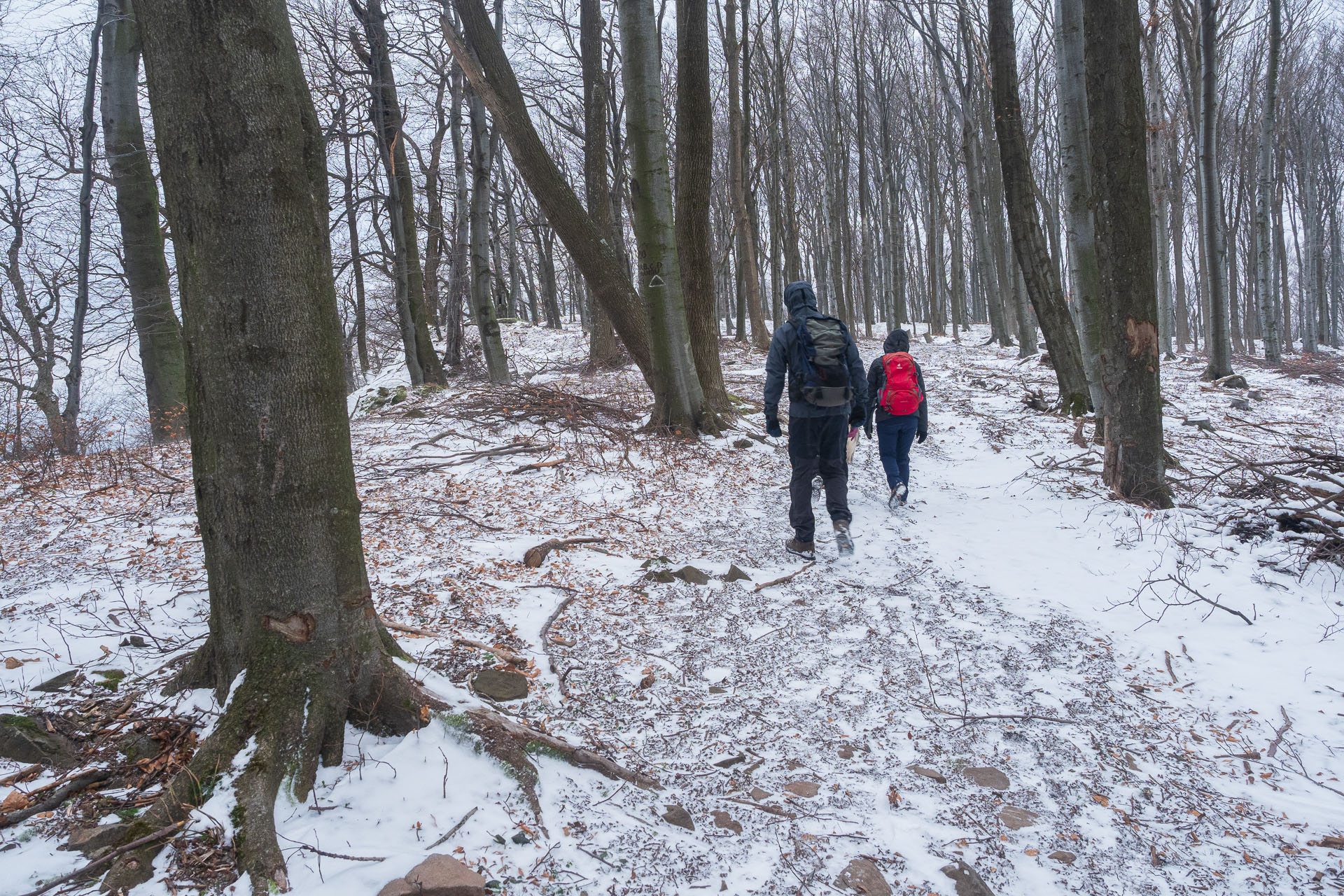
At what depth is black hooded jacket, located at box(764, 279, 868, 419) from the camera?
5.39 meters

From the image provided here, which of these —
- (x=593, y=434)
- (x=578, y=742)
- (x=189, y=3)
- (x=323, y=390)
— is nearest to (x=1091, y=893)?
(x=578, y=742)

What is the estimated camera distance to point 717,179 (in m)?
28.0

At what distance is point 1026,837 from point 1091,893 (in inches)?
10.6

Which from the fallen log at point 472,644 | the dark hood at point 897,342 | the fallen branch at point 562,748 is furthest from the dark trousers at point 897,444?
the fallen branch at point 562,748

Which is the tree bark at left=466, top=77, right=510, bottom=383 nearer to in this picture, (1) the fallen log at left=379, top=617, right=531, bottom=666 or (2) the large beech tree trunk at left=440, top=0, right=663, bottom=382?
(2) the large beech tree trunk at left=440, top=0, right=663, bottom=382

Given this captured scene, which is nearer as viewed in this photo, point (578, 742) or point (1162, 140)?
point (578, 742)

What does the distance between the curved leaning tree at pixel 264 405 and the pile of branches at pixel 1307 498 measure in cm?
506

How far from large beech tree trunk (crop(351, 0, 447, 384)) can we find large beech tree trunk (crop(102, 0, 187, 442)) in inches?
121

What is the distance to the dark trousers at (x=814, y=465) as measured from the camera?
17.5ft

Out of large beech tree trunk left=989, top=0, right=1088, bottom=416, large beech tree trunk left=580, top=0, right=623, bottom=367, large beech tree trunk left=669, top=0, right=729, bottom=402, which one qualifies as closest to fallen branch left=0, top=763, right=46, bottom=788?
large beech tree trunk left=669, top=0, right=729, bottom=402

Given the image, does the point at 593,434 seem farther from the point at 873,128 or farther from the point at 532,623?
the point at 873,128

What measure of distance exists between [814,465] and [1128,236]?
130 inches

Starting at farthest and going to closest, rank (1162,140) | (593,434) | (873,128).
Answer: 1. (873,128)
2. (1162,140)
3. (593,434)

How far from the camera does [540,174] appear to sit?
8289mm
